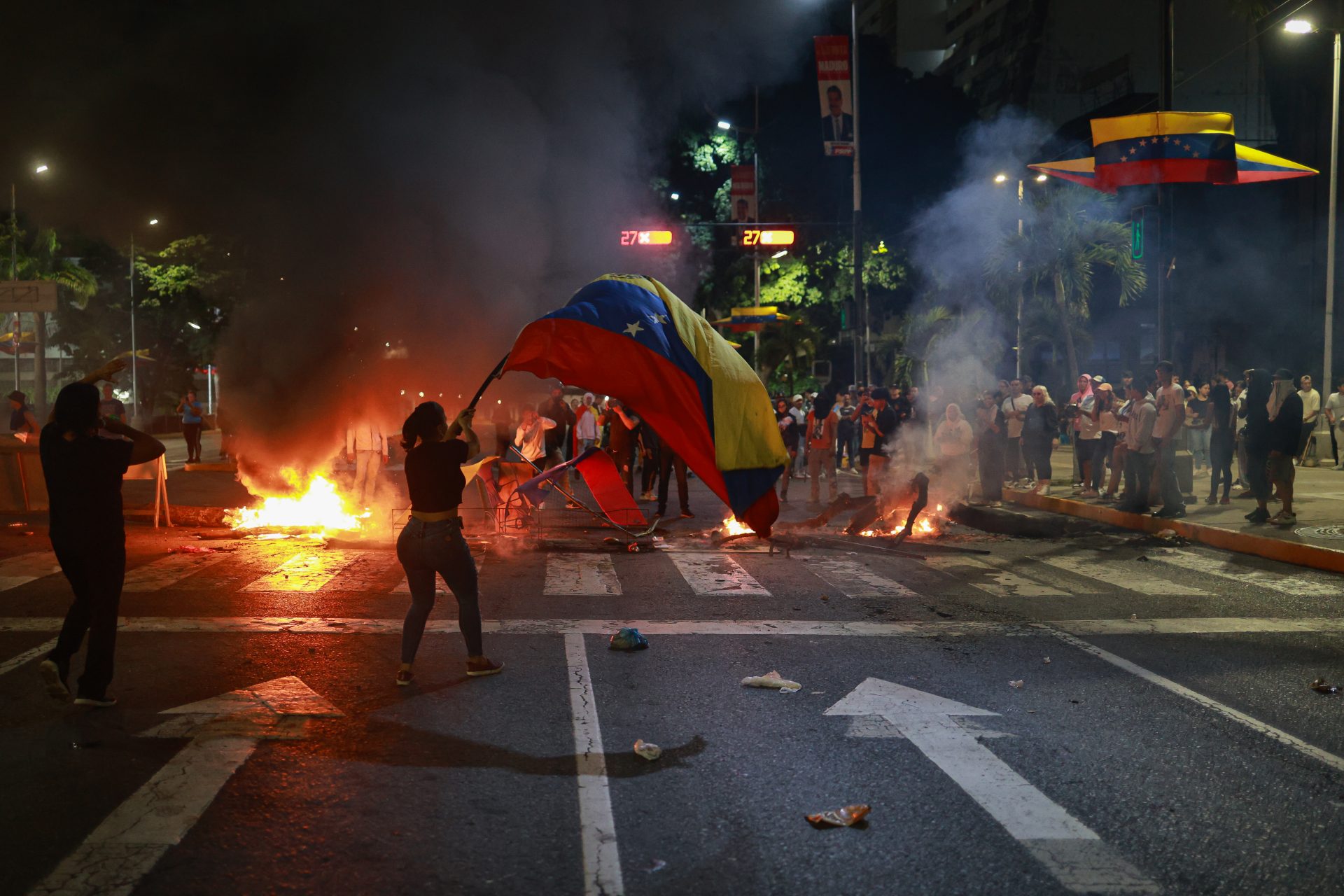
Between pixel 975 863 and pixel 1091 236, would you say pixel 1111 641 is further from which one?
pixel 1091 236

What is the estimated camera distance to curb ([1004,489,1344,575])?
35.0 ft

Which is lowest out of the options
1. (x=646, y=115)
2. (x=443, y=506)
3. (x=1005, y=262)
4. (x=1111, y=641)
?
(x=1111, y=641)

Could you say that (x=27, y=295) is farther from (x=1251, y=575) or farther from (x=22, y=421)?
(x=1251, y=575)

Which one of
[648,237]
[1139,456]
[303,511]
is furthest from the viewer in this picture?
[648,237]

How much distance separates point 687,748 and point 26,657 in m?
4.30

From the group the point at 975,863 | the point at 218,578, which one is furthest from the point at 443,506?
the point at 218,578

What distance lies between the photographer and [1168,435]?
1360cm

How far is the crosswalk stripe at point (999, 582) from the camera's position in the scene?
9.38m

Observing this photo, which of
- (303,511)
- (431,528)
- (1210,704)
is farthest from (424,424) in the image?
(303,511)

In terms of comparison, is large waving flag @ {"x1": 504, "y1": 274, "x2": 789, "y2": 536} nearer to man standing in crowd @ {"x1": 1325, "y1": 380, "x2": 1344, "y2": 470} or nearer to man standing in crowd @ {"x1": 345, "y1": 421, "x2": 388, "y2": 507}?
man standing in crowd @ {"x1": 345, "y1": 421, "x2": 388, "y2": 507}

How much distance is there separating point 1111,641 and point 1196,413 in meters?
12.7

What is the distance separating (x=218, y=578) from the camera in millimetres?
9578

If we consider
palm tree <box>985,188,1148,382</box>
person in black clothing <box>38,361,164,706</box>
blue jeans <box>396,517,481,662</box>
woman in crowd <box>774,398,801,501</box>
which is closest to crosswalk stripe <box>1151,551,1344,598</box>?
blue jeans <box>396,517,481,662</box>

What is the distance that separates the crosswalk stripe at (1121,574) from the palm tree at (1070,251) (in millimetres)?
22362
